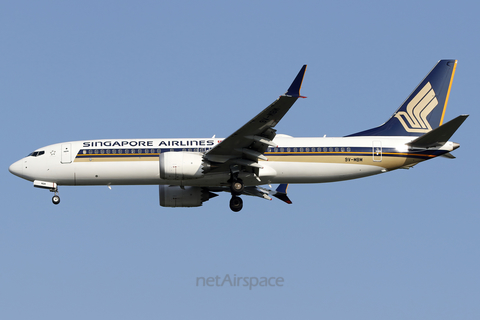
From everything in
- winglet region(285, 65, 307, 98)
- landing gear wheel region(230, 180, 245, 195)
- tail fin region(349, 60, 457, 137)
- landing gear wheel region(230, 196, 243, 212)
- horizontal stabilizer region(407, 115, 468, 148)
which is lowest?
landing gear wheel region(230, 196, 243, 212)

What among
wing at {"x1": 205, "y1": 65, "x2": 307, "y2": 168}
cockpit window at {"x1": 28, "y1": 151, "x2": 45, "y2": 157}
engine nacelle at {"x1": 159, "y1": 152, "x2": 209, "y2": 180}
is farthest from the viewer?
cockpit window at {"x1": 28, "y1": 151, "x2": 45, "y2": 157}

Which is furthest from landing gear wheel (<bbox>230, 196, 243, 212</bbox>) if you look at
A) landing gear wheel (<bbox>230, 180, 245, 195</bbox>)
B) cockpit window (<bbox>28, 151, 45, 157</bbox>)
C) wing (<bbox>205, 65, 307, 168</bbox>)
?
cockpit window (<bbox>28, 151, 45, 157</bbox>)

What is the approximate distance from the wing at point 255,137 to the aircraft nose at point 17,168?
410 inches

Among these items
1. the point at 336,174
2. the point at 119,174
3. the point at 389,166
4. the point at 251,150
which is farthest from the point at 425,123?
the point at 119,174

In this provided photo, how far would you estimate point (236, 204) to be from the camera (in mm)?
32844

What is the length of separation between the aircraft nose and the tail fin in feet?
58.5

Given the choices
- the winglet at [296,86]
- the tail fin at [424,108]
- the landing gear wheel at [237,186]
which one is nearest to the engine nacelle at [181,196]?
the landing gear wheel at [237,186]

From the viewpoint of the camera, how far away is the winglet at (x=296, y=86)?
25203mm

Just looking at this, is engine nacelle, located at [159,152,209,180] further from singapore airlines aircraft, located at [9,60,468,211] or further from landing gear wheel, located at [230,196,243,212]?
landing gear wheel, located at [230,196,243,212]

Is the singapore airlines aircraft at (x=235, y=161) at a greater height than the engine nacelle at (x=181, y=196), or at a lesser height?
greater

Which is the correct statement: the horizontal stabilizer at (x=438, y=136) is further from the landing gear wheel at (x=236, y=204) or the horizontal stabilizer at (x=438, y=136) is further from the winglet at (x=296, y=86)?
the landing gear wheel at (x=236, y=204)

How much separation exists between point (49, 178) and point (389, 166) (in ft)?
58.1

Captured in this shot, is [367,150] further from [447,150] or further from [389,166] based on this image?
[447,150]

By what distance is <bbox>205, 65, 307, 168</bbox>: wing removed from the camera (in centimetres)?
2581
